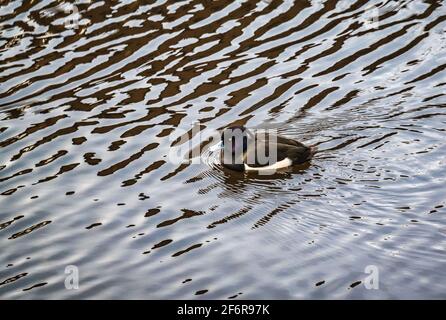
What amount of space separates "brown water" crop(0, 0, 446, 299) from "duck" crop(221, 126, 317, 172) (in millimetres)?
167

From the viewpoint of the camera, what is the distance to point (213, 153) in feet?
31.3

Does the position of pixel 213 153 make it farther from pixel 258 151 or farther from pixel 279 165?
pixel 279 165

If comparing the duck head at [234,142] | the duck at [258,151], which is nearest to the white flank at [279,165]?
the duck at [258,151]

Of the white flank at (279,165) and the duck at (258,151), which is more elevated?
the duck at (258,151)

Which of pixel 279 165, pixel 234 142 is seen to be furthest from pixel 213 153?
pixel 279 165

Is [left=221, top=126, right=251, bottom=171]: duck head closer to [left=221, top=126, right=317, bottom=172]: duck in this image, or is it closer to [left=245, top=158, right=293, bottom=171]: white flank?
[left=221, top=126, right=317, bottom=172]: duck

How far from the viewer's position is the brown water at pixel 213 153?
7102 mm

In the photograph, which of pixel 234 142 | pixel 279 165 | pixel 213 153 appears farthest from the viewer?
pixel 213 153

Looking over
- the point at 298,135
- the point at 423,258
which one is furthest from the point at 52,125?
the point at 423,258

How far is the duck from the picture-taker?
9039 mm

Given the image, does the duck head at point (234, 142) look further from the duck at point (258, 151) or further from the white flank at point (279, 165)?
the white flank at point (279, 165)

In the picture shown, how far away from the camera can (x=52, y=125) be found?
10102 millimetres

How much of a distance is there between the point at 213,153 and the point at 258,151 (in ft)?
2.08

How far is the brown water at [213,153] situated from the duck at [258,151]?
0.17 m
